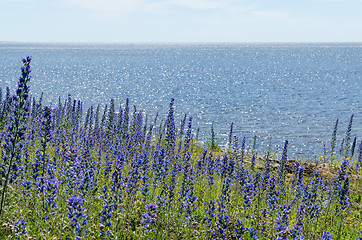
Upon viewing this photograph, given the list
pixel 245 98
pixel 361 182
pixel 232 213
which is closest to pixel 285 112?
pixel 245 98

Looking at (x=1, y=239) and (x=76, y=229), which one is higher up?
(x=76, y=229)

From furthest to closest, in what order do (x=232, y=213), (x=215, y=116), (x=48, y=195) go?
(x=215, y=116)
(x=232, y=213)
(x=48, y=195)

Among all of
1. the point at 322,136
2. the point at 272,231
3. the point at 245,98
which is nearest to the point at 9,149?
the point at 272,231

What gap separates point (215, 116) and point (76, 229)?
107ft

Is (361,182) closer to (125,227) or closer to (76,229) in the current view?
(125,227)

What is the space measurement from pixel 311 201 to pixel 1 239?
19.3 ft

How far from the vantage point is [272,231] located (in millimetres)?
6758

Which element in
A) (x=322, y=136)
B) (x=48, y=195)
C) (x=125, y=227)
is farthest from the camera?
(x=322, y=136)

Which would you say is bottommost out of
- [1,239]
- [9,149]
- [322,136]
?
[322,136]

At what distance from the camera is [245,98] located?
51125 millimetres

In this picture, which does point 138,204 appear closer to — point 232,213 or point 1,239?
point 232,213

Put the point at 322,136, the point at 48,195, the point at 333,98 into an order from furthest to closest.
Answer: the point at 333,98
the point at 322,136
the point at 48,195

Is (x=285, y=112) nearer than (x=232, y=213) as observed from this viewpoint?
No

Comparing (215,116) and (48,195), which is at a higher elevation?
(48,195)
